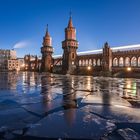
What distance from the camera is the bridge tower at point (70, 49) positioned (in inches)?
2662

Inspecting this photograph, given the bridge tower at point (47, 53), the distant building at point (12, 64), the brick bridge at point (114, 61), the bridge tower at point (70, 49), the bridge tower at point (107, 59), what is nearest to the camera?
the brick bridge at point (114, 61)

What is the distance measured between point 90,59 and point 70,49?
27.0 ft

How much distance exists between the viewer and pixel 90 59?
65.9 meters

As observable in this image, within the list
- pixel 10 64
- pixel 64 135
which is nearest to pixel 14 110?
pixel 64 135

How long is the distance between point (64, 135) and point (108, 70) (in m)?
49.8

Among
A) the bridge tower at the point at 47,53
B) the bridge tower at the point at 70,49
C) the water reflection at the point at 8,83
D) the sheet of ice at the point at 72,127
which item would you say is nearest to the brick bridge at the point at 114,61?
the bridge tower at the point at 70,49

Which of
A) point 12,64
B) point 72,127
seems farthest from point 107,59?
point 12,64

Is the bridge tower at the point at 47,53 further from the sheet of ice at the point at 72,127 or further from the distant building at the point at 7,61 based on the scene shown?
the sheet of ice at the point at 72,127

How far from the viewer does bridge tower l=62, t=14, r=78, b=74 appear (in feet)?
222

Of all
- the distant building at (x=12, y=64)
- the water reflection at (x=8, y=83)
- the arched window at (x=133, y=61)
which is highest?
the distant building at (x=12, y=64)

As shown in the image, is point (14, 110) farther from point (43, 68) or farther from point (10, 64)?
point (10, 64)

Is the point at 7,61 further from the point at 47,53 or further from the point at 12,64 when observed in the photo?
the point at 47,53

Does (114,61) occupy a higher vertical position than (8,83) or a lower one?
higher

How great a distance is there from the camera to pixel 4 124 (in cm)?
514
